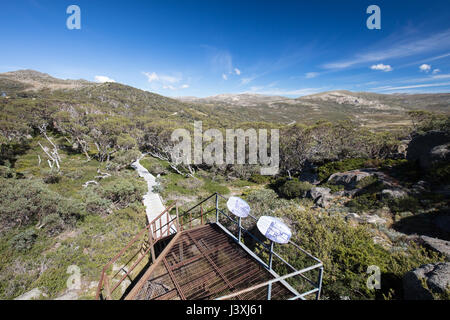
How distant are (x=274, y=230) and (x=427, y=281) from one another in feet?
13.7

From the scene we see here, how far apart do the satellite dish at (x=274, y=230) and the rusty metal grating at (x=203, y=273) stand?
1385 mm

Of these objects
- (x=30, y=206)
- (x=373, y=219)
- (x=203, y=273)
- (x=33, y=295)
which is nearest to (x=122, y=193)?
(x=30, y=206)

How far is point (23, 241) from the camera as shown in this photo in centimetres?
959

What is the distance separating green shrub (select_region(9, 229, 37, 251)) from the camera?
30.9 feet

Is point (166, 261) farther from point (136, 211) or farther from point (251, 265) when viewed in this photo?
point (136, 211)

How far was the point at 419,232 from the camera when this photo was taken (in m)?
9.09

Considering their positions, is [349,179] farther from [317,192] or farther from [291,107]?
[291,107]

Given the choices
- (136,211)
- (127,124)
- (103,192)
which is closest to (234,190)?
(136,211)

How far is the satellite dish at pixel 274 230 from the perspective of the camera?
4730 mm

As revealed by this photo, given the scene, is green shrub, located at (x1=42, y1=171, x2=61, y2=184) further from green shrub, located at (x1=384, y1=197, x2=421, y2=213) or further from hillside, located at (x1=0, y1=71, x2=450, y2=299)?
green shrub, located at (x1=384, y1=197, x2=421, y2=213)

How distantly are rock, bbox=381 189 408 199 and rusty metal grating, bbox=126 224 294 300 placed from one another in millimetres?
11814

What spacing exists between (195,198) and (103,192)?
8.11 m
